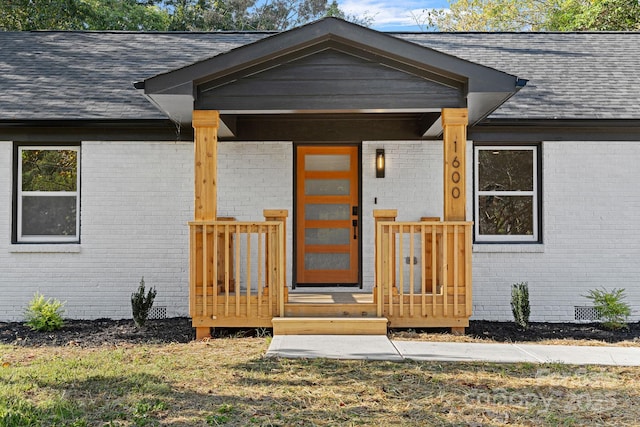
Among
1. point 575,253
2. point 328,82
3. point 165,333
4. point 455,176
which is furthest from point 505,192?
point 165,333

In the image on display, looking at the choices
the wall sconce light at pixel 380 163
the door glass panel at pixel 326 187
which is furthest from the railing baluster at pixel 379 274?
the door glass panel at pixel 326 187

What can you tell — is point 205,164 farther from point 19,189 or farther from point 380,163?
point 19,189

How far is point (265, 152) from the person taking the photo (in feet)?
29.8

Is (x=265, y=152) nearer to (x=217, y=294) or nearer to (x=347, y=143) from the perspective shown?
(x=347, y=143)

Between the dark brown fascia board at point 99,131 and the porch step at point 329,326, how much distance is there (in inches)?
125

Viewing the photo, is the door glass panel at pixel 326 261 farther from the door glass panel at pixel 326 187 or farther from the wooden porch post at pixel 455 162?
the wooden porch post at pixel 455 162

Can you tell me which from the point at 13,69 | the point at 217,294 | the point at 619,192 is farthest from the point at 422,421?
the point at 13,69

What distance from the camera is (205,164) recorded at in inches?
282

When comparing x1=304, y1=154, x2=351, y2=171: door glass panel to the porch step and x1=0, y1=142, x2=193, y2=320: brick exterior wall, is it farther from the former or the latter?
the porch step

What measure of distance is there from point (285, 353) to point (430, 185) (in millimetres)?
3839

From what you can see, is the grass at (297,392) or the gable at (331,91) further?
the gable at (331,91)

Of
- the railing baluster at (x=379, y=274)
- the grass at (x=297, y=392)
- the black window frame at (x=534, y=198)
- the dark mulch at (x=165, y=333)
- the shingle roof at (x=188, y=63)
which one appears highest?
the shingle roof at (x=188, y=63)

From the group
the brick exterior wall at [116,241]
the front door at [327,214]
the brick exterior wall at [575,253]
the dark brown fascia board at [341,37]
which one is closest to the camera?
the dark brown fascia board at [341,37]

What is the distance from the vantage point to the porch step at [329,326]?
716 centimetres
